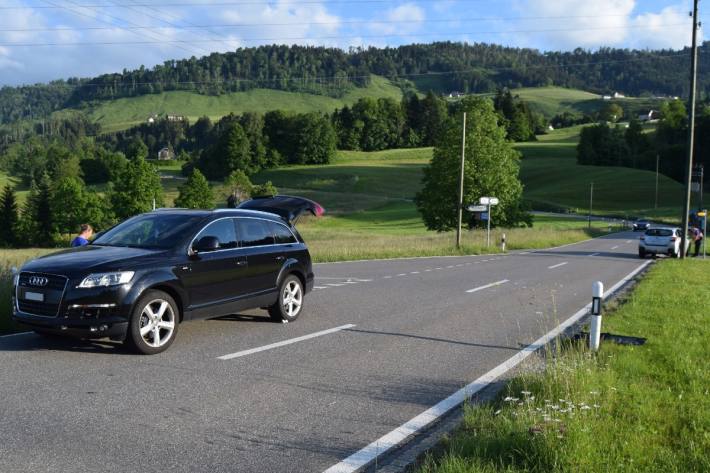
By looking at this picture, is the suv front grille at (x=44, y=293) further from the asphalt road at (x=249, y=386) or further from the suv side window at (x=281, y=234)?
the suv side window at (x=281, y=234)

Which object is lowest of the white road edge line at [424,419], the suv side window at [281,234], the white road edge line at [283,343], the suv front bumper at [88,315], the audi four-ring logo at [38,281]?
the white road edge line at [283,343]

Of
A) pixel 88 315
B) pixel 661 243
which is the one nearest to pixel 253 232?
pixel 88 315

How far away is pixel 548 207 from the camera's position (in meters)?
97.8

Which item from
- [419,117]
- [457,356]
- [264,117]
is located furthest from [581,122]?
[457,356]

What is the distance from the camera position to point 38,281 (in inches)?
305

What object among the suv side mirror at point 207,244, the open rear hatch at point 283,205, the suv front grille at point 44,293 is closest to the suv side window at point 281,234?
the suv side mirror at point 207,244

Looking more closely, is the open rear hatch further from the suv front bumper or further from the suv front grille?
the suv front bumper

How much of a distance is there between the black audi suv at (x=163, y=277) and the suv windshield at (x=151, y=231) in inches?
0.5

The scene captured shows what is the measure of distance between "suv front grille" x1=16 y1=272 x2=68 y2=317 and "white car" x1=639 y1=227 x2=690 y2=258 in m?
29.8

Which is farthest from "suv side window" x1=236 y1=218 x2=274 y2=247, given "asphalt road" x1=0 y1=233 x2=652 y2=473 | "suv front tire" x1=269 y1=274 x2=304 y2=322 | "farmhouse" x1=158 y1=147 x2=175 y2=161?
"farmhouse" x1=158 y1=147 x2=175 y2=161

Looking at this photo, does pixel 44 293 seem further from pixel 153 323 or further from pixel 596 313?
pixel 596 313

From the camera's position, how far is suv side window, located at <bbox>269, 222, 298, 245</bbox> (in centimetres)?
1072

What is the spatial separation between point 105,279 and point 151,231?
5.17 ft

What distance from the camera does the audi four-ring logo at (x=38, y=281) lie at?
7.71m
